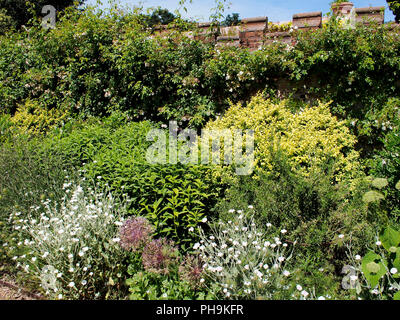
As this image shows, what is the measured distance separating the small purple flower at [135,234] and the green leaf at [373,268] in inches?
69.6

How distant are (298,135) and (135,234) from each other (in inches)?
98.2

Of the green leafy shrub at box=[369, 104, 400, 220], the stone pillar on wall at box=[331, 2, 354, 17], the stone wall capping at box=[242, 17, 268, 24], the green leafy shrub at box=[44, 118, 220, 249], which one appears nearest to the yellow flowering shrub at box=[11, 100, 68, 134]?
the green leafy shrub at box=[44, 118, 220, 249]

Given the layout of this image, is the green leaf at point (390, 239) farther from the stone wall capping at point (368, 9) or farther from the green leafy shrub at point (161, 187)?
the stone wall capping at point (368, 9)

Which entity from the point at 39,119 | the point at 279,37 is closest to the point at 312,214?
the point at 279,37

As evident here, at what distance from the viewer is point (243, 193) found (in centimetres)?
366

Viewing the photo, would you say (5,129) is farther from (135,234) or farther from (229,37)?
(135,234)

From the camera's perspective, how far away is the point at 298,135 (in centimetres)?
443

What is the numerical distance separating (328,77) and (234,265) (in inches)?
140

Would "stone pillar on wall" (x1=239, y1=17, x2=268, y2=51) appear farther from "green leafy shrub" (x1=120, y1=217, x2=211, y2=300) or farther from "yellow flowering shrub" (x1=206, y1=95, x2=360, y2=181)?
"green leafy shrub" (x1=120, y1=217, x2=211, y2=300)

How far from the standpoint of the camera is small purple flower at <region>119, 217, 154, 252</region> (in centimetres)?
302

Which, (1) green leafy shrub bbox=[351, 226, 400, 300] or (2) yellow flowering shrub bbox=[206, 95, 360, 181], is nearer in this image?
(1) green leafy shrub bbox=[351, 226, 400, 300]

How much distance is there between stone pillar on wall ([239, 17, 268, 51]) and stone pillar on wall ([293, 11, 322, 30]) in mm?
503
